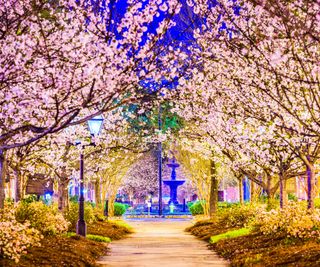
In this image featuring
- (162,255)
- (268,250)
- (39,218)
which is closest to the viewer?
(268,250)

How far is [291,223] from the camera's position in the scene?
1683 cm

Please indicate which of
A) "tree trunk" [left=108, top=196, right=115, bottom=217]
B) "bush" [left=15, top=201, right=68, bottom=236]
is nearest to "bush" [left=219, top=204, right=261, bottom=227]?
"bush" [left=15, top=201, right=68, bottom=236]

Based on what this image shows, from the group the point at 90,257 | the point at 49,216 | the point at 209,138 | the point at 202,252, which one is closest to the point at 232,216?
the point at 209,138

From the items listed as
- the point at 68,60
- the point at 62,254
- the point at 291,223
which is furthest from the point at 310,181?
the point at 68,60

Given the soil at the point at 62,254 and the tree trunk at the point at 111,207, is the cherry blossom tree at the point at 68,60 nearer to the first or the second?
the soil at the point at 62,254

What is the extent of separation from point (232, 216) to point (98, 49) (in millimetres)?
14056

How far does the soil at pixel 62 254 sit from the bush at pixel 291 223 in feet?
16.1

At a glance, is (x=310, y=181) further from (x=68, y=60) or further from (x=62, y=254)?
(x=68, y=60)

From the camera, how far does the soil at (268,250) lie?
1230 centimetres

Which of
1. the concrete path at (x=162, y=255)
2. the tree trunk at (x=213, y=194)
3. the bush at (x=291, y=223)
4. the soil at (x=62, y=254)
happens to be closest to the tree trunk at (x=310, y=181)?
the bush at (x=291, y=223)

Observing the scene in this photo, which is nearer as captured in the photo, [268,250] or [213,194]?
[268,250]

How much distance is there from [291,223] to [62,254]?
634 cm

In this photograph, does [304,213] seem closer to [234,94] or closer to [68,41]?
[234,94]

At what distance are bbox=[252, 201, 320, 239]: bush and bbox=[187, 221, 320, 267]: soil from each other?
0.74 ft
